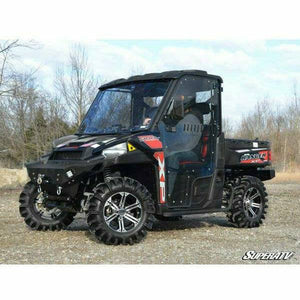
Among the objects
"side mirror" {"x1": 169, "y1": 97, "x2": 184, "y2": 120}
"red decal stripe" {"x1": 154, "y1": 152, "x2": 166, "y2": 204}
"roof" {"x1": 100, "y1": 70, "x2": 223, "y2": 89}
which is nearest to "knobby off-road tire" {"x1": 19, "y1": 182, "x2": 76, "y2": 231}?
"red decal stripe" {"x1": 154, "y1": 152, "x2": 166, "y2": 204}

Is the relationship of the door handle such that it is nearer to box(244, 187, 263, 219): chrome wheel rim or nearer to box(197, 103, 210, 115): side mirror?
box(197, 103, 210, 115): side mirror

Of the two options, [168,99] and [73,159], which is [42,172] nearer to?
[73,159]

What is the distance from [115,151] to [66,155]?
84cm

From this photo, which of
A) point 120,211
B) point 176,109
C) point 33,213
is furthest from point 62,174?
point 176,109

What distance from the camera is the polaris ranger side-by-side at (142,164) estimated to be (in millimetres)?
7789

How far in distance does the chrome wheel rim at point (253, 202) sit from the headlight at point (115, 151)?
121 inches

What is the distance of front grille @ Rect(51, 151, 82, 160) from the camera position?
7.94m

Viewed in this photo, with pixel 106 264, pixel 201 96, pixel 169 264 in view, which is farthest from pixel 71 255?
pixel 201 96

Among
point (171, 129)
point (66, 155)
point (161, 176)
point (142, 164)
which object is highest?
point (171, 129)

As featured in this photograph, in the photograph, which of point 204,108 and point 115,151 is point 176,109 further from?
point 115,151

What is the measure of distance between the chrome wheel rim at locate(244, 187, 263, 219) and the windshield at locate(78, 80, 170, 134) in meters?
2.70

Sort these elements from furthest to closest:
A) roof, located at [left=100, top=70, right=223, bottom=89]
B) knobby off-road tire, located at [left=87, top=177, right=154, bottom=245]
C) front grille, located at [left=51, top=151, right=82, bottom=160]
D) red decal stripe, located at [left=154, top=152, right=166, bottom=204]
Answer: roof, located at [left=100, top=70, right=223, bottom=89] < red decal stripe, located at [left=154, top=152, right=166, bottom=204] < front grille, located at [left=51, top=151, right=82, bottom=160] < knobby off-road tire, located at [left=87, top=177, right=154, bottom=245]

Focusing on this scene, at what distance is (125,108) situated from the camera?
28.9ft

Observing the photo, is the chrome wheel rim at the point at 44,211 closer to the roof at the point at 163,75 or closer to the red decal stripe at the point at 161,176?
the red decal stripe at the point at 161,176
